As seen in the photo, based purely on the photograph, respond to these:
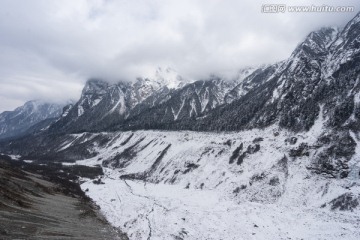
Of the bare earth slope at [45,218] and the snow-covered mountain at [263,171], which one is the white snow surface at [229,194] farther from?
the bare earth slope at [45,218]

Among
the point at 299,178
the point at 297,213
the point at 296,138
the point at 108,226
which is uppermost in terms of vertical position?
the point at 296,138

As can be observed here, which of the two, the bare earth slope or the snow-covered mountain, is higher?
the snow-covered mountain

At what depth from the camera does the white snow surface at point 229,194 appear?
51.7 m

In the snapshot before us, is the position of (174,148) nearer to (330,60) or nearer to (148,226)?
(330,60)

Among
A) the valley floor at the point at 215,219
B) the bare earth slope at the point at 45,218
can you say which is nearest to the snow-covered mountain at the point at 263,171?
the valley floor at the point at 215,219

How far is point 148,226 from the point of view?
173 ft

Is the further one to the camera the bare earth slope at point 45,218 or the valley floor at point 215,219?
the valley floor at point 215,219

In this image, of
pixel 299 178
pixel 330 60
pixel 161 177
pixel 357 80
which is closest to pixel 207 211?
pixel 299 178

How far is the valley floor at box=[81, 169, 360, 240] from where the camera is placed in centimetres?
4922

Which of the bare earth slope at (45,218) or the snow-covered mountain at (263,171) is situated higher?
the snow-covered mountain at (263,171)

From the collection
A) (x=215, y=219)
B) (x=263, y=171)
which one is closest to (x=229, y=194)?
(x=263, y=171)

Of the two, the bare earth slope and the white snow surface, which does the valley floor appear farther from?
the bare earth slope

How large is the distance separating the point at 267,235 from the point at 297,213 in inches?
581

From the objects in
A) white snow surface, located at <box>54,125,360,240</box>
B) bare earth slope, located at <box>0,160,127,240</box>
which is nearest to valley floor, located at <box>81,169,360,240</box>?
white snow surface, located at <box>54,125,360,240</box>
